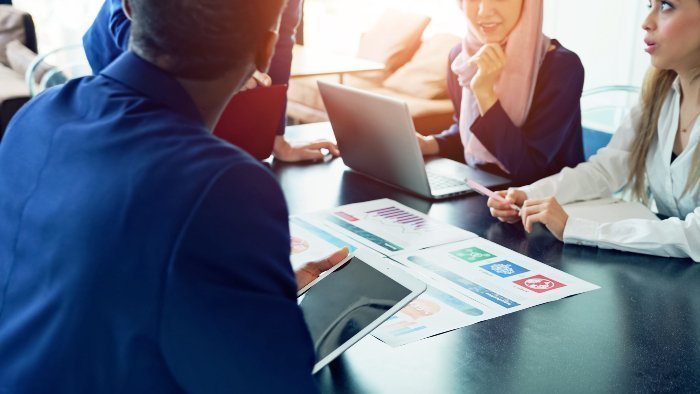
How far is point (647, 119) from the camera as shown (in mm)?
1872

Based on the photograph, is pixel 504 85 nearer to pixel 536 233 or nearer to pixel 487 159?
pixel 487 159

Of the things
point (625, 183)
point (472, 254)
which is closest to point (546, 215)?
point (472, 254)

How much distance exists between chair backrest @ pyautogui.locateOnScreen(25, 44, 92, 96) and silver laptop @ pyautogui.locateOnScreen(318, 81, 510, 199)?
71.2 inches

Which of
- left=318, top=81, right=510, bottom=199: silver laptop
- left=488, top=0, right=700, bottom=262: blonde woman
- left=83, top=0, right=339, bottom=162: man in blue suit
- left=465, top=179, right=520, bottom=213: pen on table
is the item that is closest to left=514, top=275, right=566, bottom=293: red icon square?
left=488, top=0, right=700, bottom=262: blonde woman

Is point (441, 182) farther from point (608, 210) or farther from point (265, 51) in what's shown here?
point (265, 51)

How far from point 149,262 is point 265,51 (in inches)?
9.8

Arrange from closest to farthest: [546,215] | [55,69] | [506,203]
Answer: [546,215]
[506,203]
[55,69]

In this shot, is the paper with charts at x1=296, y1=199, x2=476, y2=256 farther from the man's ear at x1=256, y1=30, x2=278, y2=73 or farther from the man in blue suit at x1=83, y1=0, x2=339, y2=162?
the man's ear at x1=256, y1=30, x2=278, y2=73

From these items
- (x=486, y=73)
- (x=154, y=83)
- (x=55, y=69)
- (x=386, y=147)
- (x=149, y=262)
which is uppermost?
(x=154, y=83)

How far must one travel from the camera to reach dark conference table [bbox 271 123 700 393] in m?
1.01

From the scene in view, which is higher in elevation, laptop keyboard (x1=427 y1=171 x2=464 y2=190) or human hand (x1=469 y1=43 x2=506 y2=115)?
human hand (x1=469 y1=43 x2=506 y2=115)

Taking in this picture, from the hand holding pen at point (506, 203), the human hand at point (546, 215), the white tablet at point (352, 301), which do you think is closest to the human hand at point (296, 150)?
the hand holding pen at point (506, 203)

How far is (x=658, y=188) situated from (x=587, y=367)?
0.94 meters

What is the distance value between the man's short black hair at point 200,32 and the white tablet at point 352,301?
389 millimetres
